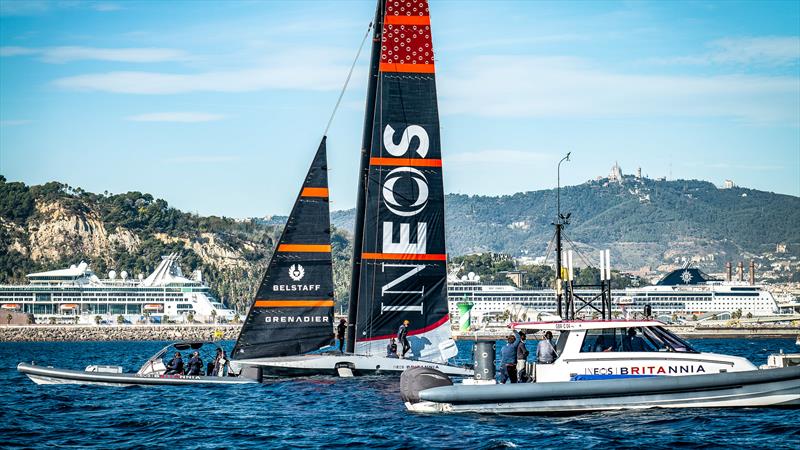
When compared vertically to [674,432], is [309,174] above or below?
above

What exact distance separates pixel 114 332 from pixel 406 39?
14318 centimetres

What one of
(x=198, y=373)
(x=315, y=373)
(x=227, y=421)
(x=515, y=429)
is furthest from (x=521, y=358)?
(x=198, y=373)

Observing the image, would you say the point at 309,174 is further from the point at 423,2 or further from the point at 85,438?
the point at 85,438

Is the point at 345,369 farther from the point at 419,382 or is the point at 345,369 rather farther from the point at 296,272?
the point at 419,382

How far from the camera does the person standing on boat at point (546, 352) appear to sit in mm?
27922

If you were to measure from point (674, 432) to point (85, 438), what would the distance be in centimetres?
1319

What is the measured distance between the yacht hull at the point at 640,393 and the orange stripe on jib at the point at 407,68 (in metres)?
14.3

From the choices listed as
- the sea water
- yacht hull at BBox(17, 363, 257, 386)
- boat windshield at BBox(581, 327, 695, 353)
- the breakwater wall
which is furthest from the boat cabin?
the breakwater wall

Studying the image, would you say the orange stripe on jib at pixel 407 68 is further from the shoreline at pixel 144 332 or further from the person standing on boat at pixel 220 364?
the shoreline at pixel 144 332

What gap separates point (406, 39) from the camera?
38.3 m

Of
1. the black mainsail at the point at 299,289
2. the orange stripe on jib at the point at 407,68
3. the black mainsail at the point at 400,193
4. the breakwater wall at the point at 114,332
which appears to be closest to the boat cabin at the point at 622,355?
the black mainsail at the point at 400,193

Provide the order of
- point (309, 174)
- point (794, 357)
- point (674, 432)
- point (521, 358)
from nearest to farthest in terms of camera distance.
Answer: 1. point (674, 432)
2. point (521, 358)
3. point (794, 357)
4. point (309, 174)

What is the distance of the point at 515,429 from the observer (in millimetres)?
25406

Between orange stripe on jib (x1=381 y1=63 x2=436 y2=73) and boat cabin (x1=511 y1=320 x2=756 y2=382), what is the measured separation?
12970mm
